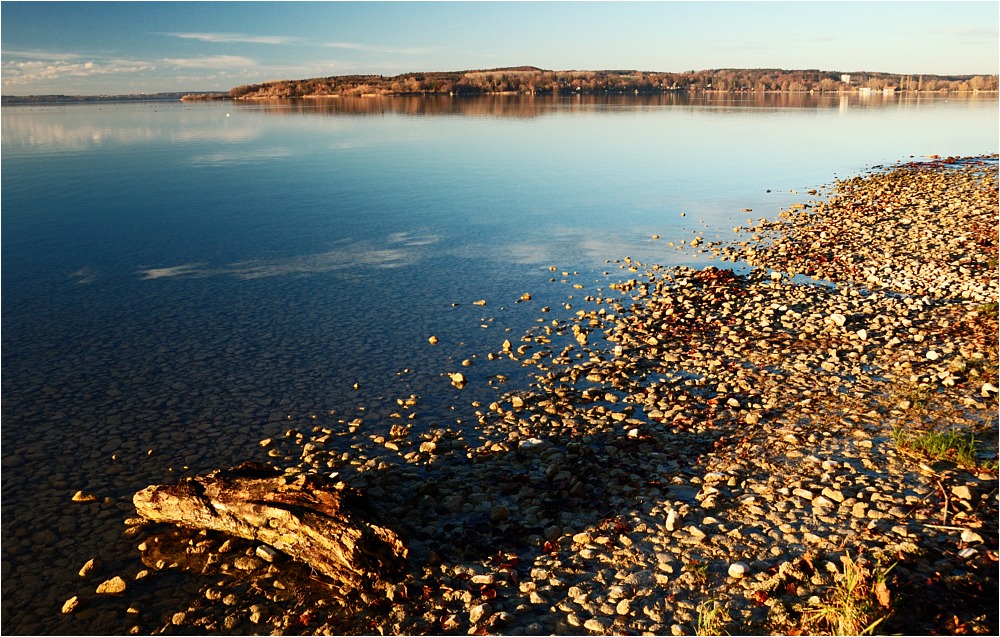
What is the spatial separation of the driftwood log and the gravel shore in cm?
27

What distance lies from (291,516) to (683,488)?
6.09 meters

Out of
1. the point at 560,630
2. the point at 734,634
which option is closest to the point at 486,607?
the point at 560,630

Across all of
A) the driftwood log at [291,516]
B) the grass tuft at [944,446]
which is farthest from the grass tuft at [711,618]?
the grass tuft at [944,446]

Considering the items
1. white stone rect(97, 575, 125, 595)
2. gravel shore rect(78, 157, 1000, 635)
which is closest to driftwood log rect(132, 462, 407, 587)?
gravel shore rect(78, 157, 1000, 635)

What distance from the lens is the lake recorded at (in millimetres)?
12719

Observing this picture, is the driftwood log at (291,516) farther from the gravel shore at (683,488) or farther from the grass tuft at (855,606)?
the grass tuft at (855,606)

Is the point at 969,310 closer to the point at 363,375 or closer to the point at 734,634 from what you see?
the point at 734,634

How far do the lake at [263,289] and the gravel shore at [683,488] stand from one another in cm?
112

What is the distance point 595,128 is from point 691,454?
298 feet

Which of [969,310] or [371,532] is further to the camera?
[969,310]

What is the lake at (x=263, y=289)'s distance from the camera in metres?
12.7

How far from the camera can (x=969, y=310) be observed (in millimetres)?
17953

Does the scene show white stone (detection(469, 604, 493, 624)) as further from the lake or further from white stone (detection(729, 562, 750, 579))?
the lake

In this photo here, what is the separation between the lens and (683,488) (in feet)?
35.8
